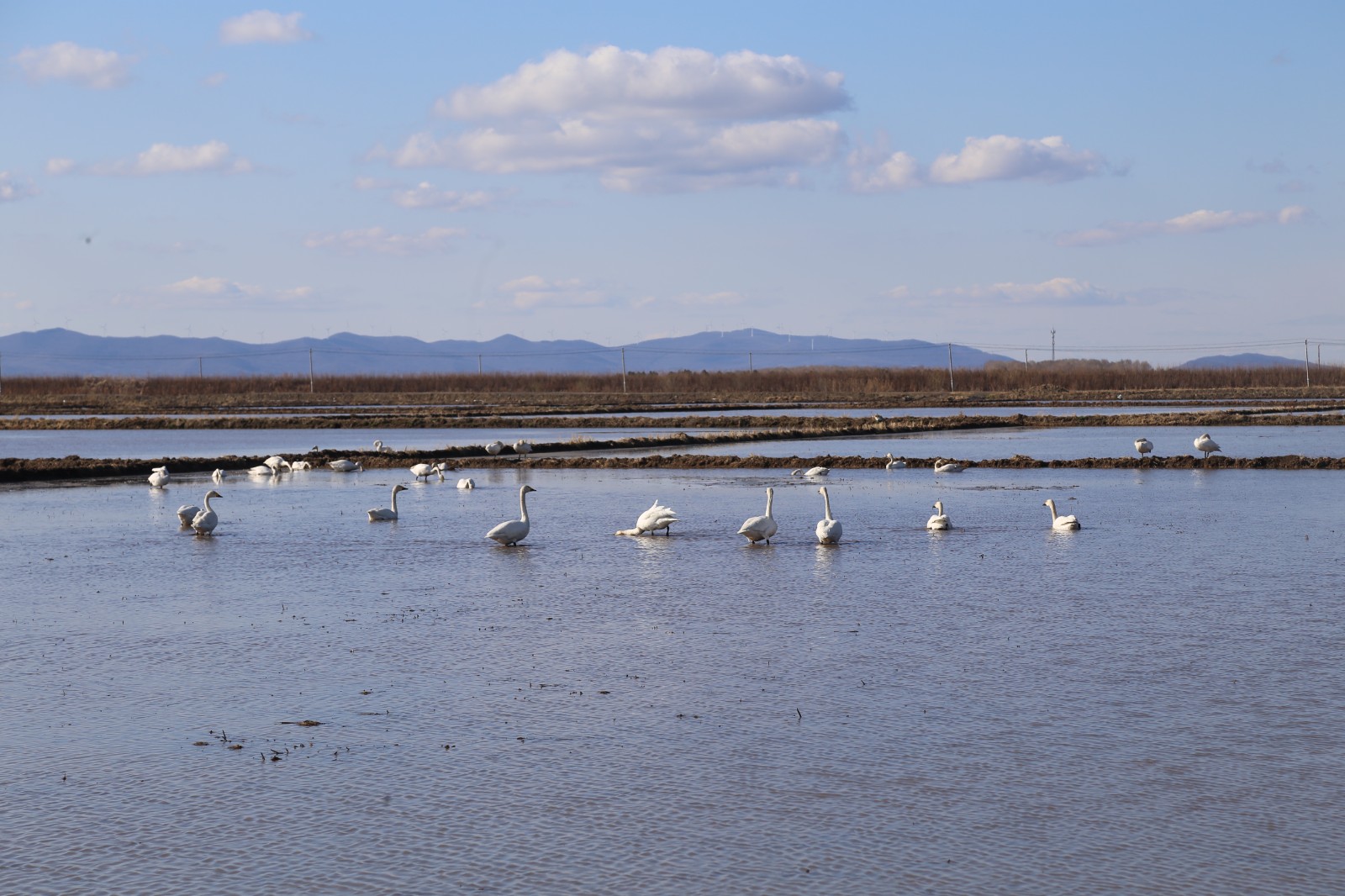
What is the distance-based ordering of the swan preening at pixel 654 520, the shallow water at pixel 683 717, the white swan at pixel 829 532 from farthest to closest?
1. the swan preening at pixel 654 520
2. the white swan at pixel 829 532
3. the shallow water at pixel 683 717

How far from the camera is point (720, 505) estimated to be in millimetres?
23250

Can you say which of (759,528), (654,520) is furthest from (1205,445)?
(654,520)

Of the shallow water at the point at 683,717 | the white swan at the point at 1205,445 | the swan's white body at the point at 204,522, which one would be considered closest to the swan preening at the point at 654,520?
the shallow water at the point at 683,717

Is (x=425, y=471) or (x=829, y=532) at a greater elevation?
(x=425, y=471)

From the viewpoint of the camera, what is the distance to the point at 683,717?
9242 mm

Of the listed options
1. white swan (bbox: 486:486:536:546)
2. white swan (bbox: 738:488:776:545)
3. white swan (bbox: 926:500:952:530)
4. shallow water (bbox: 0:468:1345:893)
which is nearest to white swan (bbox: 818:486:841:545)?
shallow water (bbox: 0:468:1345:893)

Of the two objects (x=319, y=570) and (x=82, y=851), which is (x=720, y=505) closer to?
(x=319, y=570)

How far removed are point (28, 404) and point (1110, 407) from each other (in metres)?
63.9

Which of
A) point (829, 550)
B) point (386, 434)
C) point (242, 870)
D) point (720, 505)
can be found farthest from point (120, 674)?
point (386, 434)

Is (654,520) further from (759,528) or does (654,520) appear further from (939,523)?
(939,523)

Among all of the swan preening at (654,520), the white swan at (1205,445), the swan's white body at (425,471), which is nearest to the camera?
the swan preening at (654,520)

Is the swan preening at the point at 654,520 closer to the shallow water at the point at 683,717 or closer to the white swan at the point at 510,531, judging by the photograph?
the shallow water at the point at 683,717

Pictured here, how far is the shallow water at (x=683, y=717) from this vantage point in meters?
6.81

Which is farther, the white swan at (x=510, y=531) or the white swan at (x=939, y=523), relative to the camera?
→ the white swan at (x=939, y=523)
